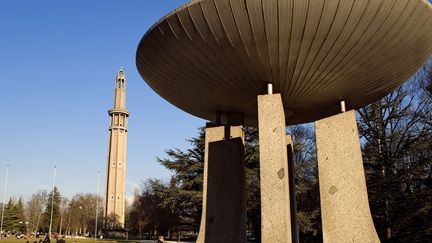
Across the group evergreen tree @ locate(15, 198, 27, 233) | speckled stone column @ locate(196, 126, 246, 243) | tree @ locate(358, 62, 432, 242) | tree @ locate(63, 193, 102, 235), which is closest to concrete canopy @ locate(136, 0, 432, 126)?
speckled stone column @ locate(196, 126, 246, 243)

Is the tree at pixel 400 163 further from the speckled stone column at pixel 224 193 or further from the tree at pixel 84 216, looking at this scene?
the tree at pixel 84 216

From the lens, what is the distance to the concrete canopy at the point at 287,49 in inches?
372

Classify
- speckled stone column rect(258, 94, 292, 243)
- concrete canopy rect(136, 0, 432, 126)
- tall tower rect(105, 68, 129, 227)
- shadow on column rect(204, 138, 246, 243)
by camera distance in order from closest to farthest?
concrete canopy rect(136, 0, 432, 126) → speckled stone column rect(258, 94, 292, 243) → shadow on column rect(204, 138, 246, 243) → tall tower rect(105, 68, 129, 227)

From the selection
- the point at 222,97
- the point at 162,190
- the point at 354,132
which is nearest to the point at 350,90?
the point at 354,132

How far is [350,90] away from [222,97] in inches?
168

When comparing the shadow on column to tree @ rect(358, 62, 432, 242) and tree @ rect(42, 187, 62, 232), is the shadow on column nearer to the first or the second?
tree @ rect(358, 62, 432, 242)

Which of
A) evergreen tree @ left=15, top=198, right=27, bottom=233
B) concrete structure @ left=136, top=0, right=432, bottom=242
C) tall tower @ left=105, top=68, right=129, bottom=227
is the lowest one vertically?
evergreen tree @ left=15, top=198, right=27, bottom=233

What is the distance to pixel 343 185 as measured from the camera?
13.1 m

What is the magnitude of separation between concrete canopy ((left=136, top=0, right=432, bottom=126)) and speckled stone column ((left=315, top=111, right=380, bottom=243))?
1177mm

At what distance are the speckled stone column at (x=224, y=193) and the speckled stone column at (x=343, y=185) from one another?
2787 millimetres

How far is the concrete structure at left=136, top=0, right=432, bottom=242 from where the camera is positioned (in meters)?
9.55

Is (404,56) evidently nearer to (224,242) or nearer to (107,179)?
(224,242)

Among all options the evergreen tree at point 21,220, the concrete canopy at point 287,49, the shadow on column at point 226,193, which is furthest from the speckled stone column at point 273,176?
the evergreen tree at point 21,220

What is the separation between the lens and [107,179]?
8131 centimetres
